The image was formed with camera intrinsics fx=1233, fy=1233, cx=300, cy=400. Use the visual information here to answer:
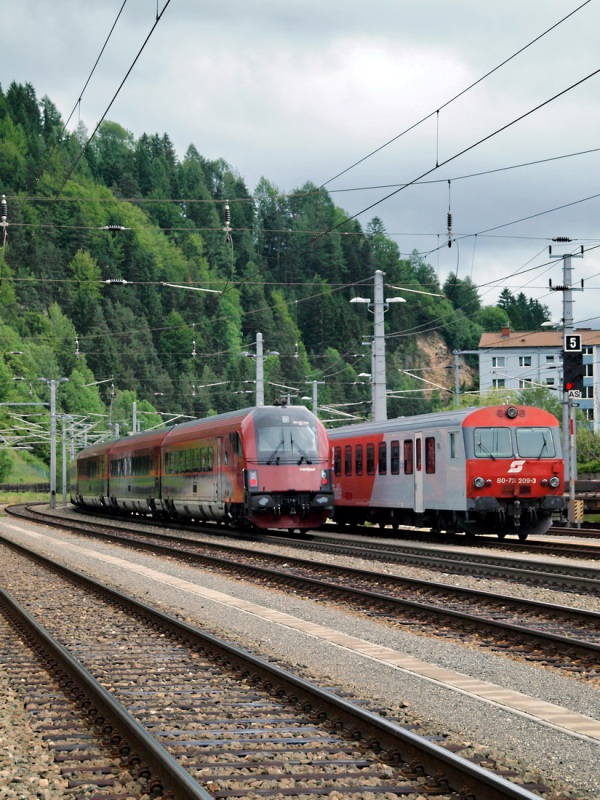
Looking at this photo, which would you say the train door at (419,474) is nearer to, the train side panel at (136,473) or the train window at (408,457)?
the train window at (408,457)

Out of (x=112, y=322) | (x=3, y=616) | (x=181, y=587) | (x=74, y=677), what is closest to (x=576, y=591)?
(x=181, y=587)

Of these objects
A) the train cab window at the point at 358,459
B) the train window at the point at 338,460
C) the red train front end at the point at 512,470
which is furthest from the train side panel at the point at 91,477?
the red train front end at the point at 512,470

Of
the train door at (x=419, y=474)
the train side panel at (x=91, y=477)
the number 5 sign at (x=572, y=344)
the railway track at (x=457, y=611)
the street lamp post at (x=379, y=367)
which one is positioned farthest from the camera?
the train side panel at (x=91, y=477)

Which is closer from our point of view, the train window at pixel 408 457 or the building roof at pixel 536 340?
the train window at pixel 408 457

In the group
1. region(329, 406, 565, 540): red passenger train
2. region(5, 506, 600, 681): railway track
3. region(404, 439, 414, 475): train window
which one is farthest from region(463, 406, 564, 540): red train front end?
region(5, 506, 600, 681): railway track

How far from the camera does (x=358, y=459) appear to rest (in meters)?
33.3

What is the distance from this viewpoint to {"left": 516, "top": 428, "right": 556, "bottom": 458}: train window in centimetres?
2716

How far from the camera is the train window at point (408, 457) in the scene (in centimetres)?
2927

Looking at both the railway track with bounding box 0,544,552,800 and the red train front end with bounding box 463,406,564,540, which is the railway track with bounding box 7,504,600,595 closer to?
the red train front end with bounding box 463,406,564,540

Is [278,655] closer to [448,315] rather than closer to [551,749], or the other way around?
[551,749]

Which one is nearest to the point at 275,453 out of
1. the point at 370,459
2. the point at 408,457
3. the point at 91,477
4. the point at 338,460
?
the point at 408,457

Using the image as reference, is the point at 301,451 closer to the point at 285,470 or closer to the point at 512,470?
the point at 285,470

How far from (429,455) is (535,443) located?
96.8 inches

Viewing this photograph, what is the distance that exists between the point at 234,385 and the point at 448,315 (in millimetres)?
25166
